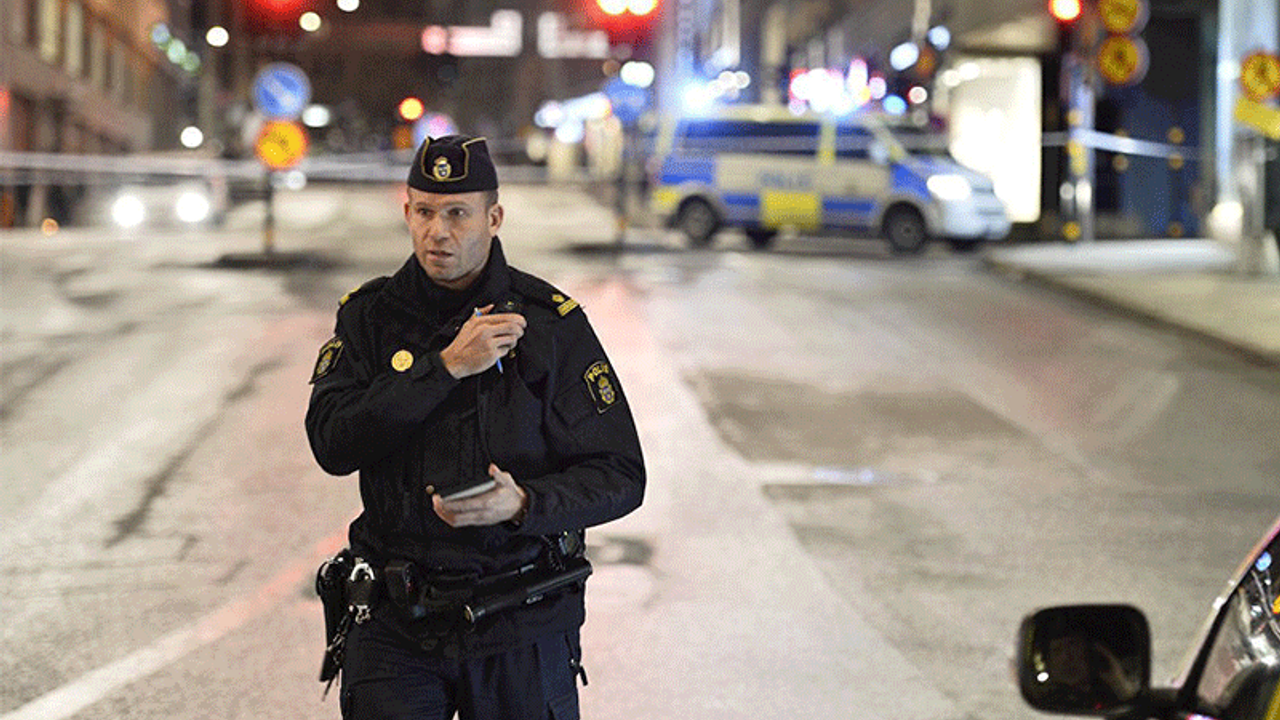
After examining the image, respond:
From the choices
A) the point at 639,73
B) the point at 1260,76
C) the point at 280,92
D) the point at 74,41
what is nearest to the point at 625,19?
the point at 639,73

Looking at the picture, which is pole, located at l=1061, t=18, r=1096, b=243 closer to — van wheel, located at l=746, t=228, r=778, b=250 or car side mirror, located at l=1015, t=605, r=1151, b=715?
van wheel, located at l=746, t=228, r=778, b=250

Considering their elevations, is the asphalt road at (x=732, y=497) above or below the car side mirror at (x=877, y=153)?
below

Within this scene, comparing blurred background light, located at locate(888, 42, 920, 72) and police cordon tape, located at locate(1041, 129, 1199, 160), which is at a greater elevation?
blurred background light, located at locate(888, 42, 920, 72)

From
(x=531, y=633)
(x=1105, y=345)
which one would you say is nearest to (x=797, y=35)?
(x=1105, y=345)

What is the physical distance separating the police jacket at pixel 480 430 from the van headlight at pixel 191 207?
3111cm

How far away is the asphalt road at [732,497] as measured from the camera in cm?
716

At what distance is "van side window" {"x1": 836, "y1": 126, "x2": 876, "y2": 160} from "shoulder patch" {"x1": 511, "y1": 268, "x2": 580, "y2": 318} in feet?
79.3

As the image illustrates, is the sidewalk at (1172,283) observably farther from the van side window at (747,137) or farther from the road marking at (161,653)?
the road marking at (161,653)

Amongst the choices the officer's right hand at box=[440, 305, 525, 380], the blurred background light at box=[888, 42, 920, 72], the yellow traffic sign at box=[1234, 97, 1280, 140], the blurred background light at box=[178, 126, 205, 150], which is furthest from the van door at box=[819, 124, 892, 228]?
the blurred background light at box=[178, 126, 205, 150]

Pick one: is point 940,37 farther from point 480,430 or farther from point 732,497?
point 480,430

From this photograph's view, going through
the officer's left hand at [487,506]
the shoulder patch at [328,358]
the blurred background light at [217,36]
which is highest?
the blurred background light at [217,36]

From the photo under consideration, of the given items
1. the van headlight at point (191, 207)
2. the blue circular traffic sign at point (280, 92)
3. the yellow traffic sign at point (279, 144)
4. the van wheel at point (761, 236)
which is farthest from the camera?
the van headlight at point (191, 207)

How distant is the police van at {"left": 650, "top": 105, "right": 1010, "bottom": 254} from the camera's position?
27219mm

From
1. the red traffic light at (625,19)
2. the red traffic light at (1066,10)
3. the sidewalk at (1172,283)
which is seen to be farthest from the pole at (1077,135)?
the red traffic light at (625,19)
